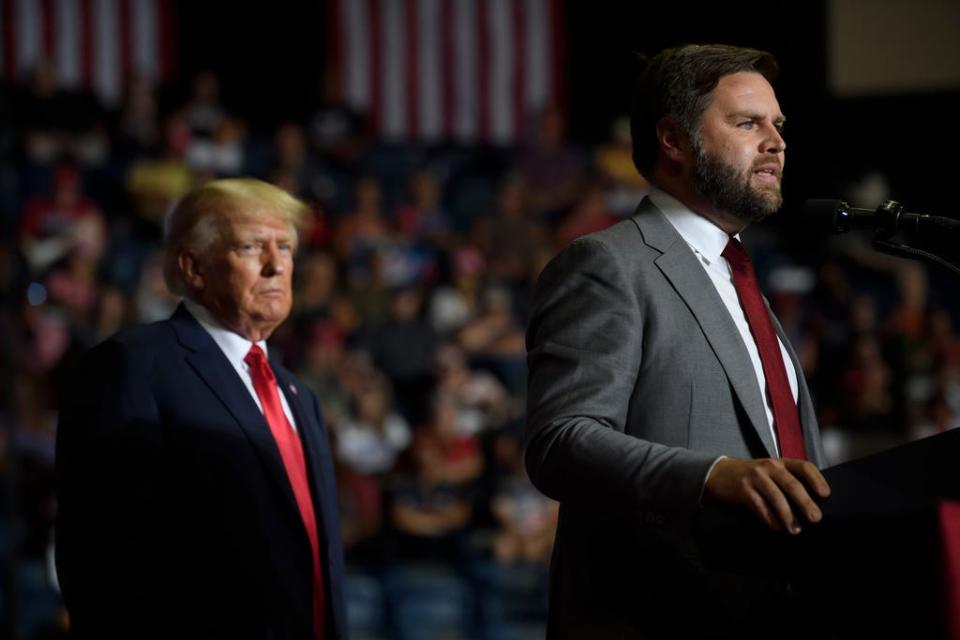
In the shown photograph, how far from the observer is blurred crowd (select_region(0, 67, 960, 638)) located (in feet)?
19.7

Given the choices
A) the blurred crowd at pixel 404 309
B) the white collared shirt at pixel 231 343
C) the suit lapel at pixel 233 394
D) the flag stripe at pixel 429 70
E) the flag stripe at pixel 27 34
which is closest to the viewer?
the suit lapel at pixel 233 394

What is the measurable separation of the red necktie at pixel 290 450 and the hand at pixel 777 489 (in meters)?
1.11

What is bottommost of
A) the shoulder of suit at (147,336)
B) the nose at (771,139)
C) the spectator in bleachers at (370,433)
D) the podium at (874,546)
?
the spectator in bleachers at (370,433)

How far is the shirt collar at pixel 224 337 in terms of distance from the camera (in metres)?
2.53

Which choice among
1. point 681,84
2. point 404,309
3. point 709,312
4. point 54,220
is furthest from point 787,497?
point 54,220

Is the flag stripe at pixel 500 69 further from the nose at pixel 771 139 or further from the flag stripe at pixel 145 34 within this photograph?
the nose at pixel 771 139

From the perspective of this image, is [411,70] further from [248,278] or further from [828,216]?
[828,216]

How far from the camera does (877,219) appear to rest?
1.77 m

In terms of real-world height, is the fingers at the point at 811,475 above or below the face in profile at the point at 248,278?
below

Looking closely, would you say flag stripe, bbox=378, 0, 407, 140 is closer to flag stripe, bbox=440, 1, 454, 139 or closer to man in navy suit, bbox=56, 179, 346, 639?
flag stripe, bbox=440, 1, 454, 139

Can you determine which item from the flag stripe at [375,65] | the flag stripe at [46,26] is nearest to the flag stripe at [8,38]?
Answer: the flag stripe at [46,26]

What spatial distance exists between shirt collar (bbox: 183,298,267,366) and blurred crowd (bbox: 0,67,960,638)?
204 cm

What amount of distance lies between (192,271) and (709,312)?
112 centimetres

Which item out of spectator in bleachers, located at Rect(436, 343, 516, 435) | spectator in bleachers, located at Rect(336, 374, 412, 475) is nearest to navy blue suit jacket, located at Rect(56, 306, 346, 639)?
spectator in bleachers, located at Rect(336, 374, 412, 475)
